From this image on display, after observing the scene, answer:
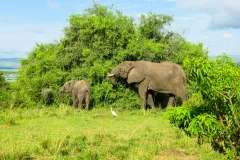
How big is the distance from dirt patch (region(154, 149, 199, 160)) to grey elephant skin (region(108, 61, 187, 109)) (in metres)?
8.71

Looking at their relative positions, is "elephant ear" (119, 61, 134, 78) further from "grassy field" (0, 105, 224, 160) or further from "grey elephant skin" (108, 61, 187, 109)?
"grassy field" (0, 105, 224, 160)

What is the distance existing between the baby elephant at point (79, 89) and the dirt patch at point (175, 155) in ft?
30.5

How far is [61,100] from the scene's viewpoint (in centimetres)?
1852

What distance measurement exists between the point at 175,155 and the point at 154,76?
9.36 m

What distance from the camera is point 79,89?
54.7 ft

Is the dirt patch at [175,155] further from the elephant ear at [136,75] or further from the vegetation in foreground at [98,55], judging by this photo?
the elephant ear at [136,75]

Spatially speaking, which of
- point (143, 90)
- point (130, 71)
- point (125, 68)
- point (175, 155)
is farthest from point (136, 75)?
point (175, 155)

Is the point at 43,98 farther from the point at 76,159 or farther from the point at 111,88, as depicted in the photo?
the point at 76,159

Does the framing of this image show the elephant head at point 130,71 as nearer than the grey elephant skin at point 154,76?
No

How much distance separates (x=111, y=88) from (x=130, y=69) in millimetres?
1303

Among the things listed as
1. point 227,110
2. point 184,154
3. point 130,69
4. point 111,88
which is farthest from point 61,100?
point 227,110

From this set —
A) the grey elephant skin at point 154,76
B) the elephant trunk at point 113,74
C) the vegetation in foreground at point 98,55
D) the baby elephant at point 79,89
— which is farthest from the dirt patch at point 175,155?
the baby elephant at point 79,89

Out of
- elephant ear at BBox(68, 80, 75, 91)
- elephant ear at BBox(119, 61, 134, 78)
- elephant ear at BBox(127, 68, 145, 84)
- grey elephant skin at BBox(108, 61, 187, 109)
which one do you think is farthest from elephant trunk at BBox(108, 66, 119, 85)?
elephant ear at BBox(68, 80, 75, 91)

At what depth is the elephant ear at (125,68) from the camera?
1673cm
